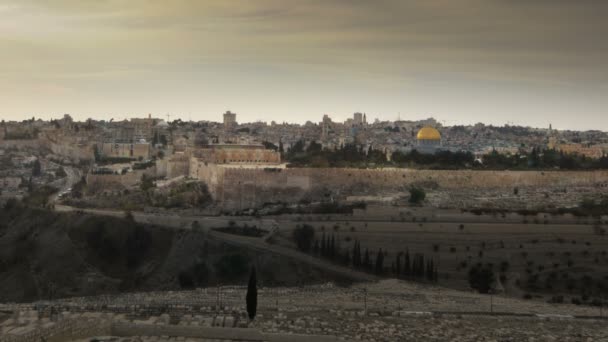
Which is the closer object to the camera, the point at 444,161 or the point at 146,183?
the point at 146,183

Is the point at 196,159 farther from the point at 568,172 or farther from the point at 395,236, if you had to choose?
the point at 568,172

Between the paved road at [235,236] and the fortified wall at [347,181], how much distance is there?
13.2 ft

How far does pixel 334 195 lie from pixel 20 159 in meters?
29.8

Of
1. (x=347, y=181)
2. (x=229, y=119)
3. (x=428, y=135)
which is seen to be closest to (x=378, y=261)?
(x=347, y=181)

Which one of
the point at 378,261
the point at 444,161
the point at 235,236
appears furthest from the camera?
the point at 444,161

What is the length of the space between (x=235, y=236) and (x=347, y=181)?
8714mm

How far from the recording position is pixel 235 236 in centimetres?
2192

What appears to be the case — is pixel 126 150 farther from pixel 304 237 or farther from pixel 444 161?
pixel 304 237

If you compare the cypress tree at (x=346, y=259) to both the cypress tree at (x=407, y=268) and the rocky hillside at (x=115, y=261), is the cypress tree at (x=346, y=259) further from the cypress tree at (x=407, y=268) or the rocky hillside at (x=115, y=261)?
the cypress tree at (x=407, y=268)

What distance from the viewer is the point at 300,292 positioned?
16547 mm

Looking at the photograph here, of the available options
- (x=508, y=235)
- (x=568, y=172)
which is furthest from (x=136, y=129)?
(x=508, y=235)

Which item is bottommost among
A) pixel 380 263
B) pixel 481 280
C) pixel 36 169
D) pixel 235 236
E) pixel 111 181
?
pixel 481 280

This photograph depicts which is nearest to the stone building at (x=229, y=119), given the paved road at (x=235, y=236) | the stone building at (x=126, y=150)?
the stone building at (x=126, y=150)

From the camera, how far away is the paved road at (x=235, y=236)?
62.8 ft
